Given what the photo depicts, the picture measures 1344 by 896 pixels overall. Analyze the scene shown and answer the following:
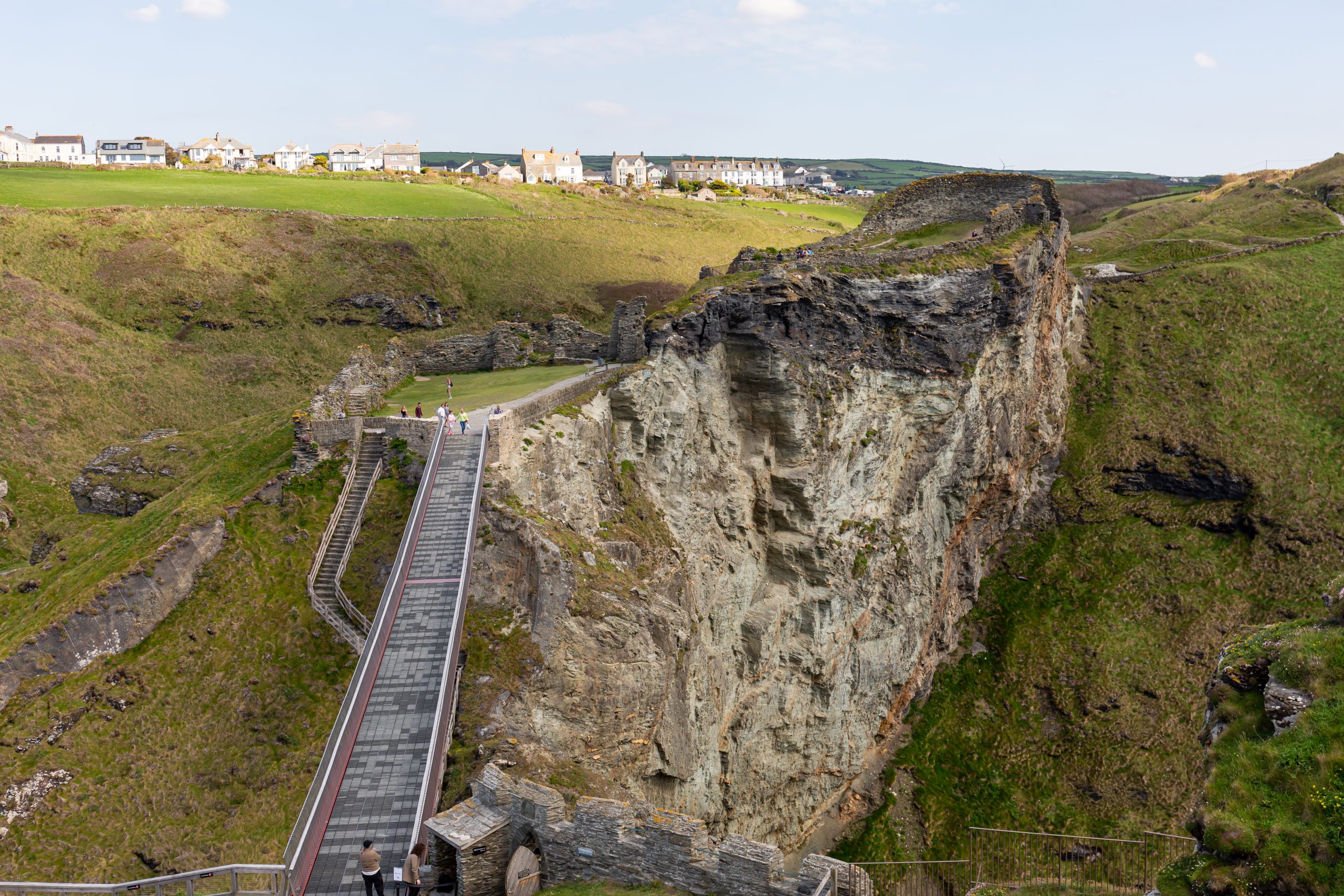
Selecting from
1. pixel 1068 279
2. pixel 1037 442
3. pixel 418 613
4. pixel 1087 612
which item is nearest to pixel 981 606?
pixel 1087 612

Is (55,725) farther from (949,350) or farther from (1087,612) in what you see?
(1087,612)

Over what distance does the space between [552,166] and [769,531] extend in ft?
516

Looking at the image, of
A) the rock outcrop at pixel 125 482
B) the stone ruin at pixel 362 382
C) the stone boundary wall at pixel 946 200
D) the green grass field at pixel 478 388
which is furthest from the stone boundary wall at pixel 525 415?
the stone boundary wall at pixel 946 200

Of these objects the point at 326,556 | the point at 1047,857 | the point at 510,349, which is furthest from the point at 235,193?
the point at 1047,857

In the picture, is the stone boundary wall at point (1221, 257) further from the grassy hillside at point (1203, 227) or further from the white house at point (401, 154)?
the white house at point (401, 154)

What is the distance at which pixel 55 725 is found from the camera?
1820cm

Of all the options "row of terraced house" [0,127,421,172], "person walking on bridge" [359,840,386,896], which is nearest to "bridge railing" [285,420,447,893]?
"person walking on bridge" [359,840,386,896]

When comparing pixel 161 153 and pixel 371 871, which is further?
pixel 161 153

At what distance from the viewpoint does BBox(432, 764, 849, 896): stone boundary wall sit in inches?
492

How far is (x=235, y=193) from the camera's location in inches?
3253

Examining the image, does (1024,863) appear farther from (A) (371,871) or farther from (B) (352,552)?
(A) (371,871)

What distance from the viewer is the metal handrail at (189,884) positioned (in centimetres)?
1266

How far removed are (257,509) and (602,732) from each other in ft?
36.1

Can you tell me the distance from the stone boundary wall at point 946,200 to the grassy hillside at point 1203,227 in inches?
783
